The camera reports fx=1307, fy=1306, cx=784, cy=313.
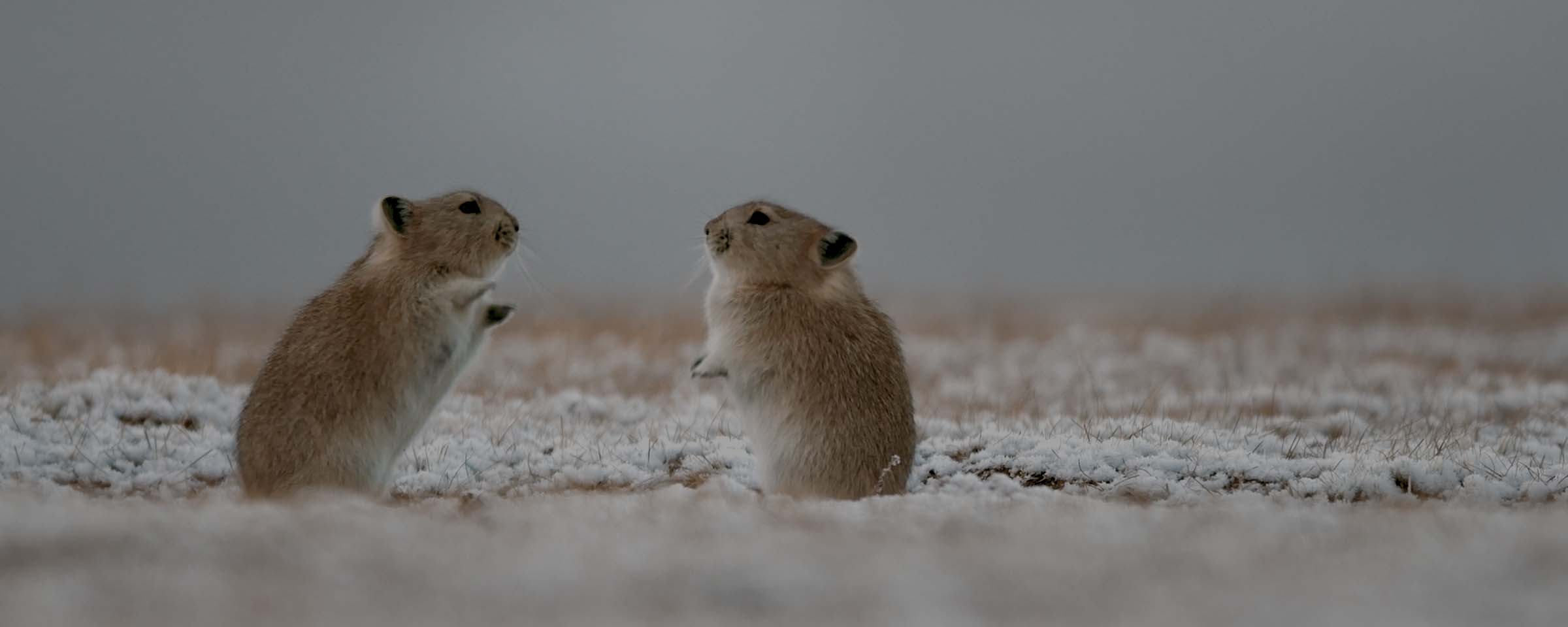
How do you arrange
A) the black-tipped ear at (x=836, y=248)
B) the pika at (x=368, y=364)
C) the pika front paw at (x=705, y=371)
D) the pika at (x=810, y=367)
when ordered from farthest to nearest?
the black-tipped ear at (x=836, y=248) < the pika front paw at (x=705, y=371) < the pika at (x=810, y=367) < the pika at (x=368, y=364)

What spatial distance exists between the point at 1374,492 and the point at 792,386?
4.12 meters

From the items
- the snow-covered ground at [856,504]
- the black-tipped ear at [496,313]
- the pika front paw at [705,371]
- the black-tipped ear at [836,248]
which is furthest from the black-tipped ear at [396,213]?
the black-tipped ear at [836,248]

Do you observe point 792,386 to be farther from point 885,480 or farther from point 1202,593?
point 1202,593

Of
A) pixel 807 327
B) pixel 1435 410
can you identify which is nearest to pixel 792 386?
pixel 807 327

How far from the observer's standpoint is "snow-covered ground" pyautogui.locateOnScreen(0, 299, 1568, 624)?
4227 millimetres

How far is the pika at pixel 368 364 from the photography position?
7.76 m

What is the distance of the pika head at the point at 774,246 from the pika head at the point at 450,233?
1513 mm

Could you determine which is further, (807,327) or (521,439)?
(521,439)

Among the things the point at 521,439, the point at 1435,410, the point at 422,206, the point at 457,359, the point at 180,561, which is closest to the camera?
the point at 180,561

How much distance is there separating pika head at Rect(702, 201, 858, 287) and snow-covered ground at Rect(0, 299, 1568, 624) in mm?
1557

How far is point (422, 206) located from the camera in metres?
8.96

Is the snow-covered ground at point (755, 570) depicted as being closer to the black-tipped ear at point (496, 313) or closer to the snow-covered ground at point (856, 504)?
the snow-covered ground at point (856, 504)

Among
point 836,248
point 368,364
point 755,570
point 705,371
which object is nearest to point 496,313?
point 368,364

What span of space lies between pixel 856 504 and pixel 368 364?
309 cm
